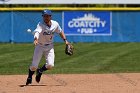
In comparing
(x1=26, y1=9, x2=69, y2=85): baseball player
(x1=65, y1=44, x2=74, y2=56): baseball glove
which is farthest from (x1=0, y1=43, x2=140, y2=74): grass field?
(x1=26, y1=9, x2=69, y2=85): baseball player

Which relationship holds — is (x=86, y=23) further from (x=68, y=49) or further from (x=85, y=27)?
(x=68, y=49)

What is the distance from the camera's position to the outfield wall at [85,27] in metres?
30.1

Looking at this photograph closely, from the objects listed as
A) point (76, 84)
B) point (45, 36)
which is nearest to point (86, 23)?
point (76, 84)

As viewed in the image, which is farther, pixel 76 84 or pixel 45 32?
pixel 76 84

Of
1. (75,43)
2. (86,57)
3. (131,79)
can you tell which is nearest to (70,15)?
(75,43)

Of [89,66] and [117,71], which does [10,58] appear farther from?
[117,71]

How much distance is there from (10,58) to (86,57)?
113 inches

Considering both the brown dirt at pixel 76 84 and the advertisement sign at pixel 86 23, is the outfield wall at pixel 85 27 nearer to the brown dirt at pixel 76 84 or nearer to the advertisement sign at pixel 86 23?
the advertisement sign at pixel 86 23

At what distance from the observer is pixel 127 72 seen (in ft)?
51.6

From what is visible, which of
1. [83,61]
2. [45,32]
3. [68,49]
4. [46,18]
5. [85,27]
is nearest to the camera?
A: [46,18]

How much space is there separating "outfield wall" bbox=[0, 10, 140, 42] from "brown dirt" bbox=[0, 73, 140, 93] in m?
15.1

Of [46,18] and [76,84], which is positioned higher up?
[46,18]

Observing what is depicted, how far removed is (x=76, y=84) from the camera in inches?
500

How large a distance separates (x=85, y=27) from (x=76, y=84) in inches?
696
